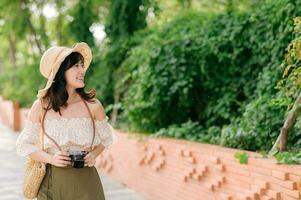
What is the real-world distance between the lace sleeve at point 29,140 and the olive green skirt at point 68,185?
6.7 inches

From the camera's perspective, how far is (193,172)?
605cm

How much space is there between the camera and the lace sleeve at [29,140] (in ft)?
11.4

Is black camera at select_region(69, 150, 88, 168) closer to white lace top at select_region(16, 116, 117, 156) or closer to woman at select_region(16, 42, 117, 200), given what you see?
woman at select_region(16, 42, 117, 200)

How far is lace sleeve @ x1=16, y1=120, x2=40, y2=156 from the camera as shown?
3486 millimetres

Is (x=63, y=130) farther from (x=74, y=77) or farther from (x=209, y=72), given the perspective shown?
(x=209, y=72)

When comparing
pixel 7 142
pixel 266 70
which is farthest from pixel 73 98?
pixel 7 142

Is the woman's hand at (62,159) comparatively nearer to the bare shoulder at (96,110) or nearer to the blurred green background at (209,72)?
the bare shoulder at (96,110)

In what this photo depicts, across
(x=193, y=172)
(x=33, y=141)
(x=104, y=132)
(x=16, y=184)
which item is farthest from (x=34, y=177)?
(x=16, y=184)

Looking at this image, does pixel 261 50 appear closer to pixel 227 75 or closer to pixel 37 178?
pixel 227 75

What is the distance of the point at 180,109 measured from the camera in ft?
26.8

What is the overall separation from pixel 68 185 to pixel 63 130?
35 cm

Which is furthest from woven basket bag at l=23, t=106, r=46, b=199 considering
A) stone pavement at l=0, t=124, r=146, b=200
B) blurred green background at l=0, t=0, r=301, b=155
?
stone pavement at l=0, t=124, r=146, b=200

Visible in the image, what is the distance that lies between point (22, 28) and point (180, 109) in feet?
34.7

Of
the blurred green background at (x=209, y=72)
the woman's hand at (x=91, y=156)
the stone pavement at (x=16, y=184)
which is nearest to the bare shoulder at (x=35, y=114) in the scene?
the woman's hand at (x=91, y=156)
